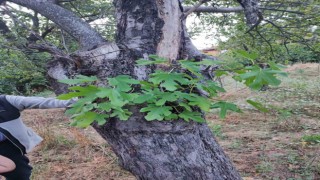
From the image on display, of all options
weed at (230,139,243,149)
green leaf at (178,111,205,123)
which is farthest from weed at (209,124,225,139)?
green leaf at (178,111,205,123)

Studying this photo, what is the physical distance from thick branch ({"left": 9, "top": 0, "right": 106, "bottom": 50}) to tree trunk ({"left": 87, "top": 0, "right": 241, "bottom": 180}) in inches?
14.1

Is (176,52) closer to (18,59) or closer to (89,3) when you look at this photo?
(18,59)

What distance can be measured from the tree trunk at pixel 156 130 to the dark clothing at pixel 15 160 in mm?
1478

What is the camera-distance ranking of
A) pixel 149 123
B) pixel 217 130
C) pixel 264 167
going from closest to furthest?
pixel 149 123 < pixel 264 167 < pixel 217 130

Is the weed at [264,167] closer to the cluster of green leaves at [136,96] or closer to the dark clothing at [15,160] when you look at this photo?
the cluster of green leaves at [136,96]

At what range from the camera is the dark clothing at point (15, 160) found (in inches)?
113

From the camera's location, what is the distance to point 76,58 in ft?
5.88

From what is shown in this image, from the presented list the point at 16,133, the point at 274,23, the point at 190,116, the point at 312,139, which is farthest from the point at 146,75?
the point at 312,139

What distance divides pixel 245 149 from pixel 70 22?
3.14 metres

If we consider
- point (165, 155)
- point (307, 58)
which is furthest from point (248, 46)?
point (307, 58)

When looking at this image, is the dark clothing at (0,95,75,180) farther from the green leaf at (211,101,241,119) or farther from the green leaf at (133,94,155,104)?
the green leaf at (211,101,241,119)

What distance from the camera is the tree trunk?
1.73 metres

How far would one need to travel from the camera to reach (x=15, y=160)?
295 centimetres

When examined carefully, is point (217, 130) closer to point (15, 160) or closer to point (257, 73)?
point (15, 160)
